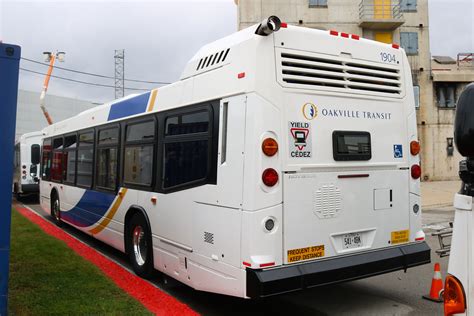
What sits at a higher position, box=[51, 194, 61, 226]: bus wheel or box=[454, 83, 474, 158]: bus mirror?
box=[454, 83, 474, 158]: bus mirror

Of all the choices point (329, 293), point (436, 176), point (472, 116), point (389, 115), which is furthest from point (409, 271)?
point (436, 176)

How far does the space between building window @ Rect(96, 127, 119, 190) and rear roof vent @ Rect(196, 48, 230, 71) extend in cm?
286

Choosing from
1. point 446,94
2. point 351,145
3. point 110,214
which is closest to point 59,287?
point 110,214

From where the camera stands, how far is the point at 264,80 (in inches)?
169

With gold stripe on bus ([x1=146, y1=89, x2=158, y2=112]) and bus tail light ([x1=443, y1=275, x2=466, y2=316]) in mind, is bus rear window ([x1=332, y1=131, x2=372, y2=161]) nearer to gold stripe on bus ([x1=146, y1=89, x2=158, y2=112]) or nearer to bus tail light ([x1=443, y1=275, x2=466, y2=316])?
bus tail light ([x1=443, y1=275, x2=466, y2=316])

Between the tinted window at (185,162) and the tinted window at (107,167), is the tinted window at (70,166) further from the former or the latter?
the tinted window at (185,162)

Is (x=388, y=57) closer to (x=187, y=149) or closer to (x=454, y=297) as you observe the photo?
(x=187, y=149)

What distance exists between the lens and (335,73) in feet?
15.9

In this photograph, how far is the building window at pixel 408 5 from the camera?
30156 millimetres

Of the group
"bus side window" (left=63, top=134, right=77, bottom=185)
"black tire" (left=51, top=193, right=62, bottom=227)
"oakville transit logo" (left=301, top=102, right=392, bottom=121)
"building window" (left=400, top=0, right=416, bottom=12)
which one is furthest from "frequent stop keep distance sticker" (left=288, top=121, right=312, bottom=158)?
"building window" (left=400, top=0, right=416, bottom=12)

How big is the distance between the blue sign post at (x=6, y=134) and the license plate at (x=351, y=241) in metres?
3.33

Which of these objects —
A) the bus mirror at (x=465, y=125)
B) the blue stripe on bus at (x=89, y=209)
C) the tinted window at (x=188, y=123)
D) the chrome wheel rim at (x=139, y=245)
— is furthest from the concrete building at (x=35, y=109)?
the bus mirror at (x=465, y=125)

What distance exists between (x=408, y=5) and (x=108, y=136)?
28.6 meters

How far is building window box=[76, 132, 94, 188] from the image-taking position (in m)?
8.64
